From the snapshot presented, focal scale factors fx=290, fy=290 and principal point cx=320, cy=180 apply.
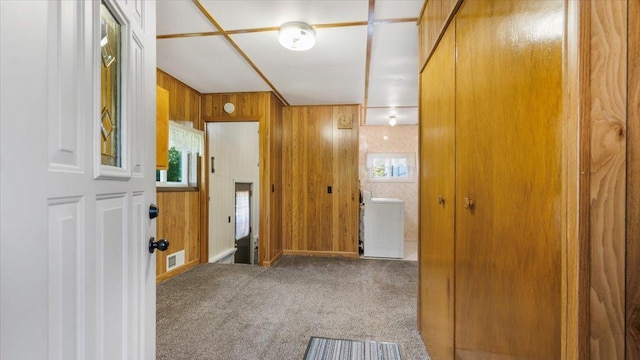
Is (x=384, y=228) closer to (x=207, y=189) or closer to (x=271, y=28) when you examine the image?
(x=207, y=189)

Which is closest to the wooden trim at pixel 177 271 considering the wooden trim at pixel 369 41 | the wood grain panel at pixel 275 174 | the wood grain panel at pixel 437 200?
the wood grain panel at pixel 275 174

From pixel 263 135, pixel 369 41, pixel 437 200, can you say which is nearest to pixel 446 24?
pixel 437 200

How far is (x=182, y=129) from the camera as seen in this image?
339 cm

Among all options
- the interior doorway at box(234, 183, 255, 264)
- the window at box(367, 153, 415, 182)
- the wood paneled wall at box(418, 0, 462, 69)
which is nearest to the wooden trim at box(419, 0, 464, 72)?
the wood paneled wall at box(418, 0, 462, 69)

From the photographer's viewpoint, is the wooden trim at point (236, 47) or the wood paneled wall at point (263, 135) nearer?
the wooden trim at point (236, 47)

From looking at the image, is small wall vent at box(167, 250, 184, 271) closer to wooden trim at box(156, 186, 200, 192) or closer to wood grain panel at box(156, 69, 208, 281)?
wood grain panel at box(156, 69, 208, 281)

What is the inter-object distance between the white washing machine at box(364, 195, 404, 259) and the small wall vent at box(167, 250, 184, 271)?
8.24 feet

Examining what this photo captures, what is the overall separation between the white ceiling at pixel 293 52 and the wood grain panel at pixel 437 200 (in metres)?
0.60

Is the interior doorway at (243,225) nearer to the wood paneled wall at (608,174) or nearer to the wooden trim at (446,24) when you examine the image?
the wooden trim at (446,24)

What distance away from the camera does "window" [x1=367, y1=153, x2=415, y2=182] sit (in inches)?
233

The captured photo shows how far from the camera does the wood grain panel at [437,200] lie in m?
1.44

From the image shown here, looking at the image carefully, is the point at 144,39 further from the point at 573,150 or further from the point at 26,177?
the point at 573,150

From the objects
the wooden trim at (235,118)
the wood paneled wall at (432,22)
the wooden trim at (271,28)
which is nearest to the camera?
the wood paneled wall at (432,22)

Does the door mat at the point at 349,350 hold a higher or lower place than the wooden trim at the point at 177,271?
lower
